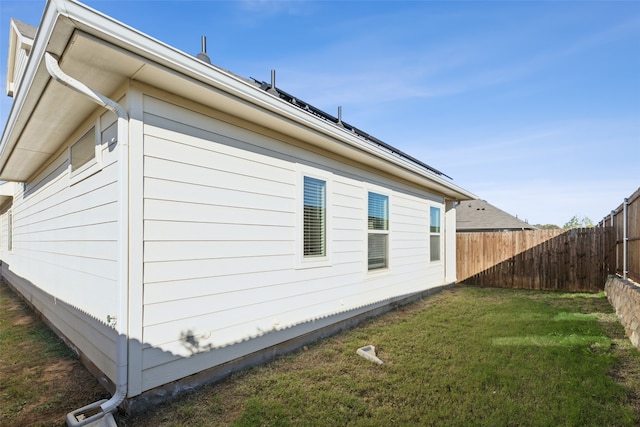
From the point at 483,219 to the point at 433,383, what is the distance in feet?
58.2

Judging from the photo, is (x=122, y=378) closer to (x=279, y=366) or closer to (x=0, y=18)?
(x=279, y=366)

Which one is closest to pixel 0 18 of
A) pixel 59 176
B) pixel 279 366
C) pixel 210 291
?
pixel 59 176

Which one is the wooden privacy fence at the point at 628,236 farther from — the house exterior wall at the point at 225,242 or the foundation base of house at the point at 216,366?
the house exterior wall at the point at 225,242

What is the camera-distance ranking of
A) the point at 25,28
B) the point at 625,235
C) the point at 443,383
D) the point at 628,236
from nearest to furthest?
the point at 443,383
the point at 25,28
the point at 628,236
the point at 625,235

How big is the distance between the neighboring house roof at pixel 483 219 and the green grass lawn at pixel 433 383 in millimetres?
13798

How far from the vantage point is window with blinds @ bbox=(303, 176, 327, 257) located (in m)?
4.32

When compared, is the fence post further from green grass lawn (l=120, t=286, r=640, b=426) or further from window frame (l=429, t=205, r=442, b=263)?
window frame (l=429, t=205, r=442, b=263)

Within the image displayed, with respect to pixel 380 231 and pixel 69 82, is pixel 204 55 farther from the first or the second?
pixel 380 231

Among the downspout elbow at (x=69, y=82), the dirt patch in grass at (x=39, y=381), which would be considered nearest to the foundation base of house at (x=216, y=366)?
the dirt patch in grass at (x=39, y=381)

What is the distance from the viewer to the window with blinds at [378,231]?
5691mm

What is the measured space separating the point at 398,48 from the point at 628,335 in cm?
648

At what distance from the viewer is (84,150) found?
11.7ft

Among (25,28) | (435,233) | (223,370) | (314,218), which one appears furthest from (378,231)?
(25,28)

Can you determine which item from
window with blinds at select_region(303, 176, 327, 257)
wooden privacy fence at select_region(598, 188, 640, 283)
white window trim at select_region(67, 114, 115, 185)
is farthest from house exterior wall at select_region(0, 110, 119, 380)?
wooden privacy fence at select_region(598, 188, 640, 283)
